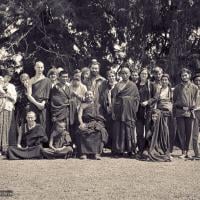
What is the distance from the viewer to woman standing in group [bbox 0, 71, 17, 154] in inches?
406

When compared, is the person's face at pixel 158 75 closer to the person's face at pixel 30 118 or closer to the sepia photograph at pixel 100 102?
the sepia photograph at pixel 100 102

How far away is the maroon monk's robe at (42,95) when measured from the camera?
10.3 metres

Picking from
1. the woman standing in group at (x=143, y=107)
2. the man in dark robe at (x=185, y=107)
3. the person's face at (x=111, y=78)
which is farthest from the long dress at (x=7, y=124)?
the man in dark robe at (x=185, y=107)

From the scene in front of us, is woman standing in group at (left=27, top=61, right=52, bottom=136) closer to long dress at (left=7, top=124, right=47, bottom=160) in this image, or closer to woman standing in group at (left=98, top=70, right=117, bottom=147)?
long dress at (left=7, top=124, right=47, bottom=160)

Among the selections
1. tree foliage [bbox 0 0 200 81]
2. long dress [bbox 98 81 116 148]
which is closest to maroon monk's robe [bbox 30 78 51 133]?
long dress [bbox 98 81 116 148]

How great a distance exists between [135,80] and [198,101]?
125cm

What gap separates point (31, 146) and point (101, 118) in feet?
4.51

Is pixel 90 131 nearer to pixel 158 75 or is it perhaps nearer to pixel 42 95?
pixel 42 95

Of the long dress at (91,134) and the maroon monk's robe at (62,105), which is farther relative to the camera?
Answer: the maroon monk's robe at (62,105)

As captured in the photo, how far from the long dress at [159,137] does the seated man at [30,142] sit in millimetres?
1924

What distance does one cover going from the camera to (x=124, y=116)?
10266 mm

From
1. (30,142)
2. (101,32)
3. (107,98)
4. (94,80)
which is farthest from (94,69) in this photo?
(101,32)

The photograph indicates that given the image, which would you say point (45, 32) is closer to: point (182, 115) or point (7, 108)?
point (7, 108)

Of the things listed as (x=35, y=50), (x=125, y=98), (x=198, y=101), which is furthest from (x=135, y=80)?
(x=35, y=50)
